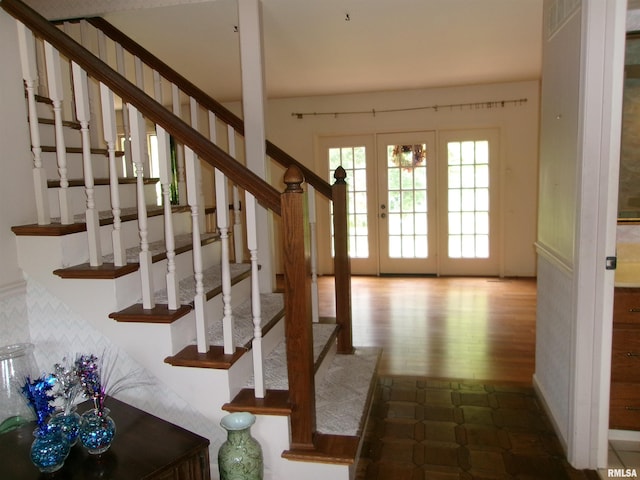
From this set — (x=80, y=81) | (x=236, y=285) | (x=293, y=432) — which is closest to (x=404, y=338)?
(x=236, y=285)

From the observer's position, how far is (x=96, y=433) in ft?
5.24

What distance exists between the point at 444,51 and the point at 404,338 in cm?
257

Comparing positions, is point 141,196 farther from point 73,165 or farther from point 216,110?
point 216,110

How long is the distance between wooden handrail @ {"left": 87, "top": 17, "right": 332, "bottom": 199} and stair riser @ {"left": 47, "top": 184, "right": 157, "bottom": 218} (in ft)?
2.17

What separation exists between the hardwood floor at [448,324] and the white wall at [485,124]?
0.64 meters

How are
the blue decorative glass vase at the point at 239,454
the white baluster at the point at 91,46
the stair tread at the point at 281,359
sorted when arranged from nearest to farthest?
the blue decorative glass vase at the point at 239,454, the stair tread at the point at 281,359, the white baluster at the point at 91,46

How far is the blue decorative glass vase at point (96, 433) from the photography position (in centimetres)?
159

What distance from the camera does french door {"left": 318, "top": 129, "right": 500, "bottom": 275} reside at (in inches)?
249

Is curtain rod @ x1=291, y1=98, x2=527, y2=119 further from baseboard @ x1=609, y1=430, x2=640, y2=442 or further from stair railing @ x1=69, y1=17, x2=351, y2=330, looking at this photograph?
baseboard @ x1=609, y1=430, x2=640, y2=442

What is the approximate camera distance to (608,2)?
1.98 metres

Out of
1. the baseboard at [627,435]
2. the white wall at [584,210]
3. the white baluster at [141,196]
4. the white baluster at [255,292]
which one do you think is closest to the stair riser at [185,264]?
the white baluster at [141,196]

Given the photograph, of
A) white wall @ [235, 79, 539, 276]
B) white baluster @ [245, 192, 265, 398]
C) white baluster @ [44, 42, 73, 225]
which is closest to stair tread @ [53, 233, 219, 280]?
white baluster @ [44, 42, 73, 225]

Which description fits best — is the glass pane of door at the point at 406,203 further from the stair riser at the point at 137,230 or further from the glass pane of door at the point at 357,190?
the stair riser at the point at 137,230

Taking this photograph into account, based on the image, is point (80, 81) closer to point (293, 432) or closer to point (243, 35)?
point (243, 35)
